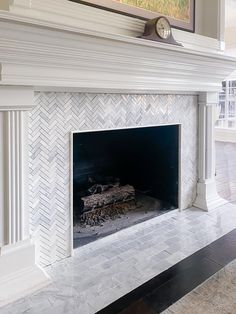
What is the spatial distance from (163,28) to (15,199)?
1.63 metres

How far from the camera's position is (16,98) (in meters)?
1.73

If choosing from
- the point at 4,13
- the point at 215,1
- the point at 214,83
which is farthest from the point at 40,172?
the point at 215,1

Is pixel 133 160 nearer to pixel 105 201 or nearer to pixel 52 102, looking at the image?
pixel 105 201

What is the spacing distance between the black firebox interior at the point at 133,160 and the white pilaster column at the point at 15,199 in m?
0.96

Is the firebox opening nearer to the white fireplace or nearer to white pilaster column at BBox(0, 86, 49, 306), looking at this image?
the white fireplace

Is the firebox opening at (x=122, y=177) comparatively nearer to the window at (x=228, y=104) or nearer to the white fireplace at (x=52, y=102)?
the white fireplace at (x=52, y=102)

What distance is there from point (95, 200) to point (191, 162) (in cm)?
112

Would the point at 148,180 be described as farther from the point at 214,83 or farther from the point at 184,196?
the point at 214,83

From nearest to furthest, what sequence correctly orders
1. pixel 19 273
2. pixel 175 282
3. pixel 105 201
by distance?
pixel 19 273 < pixel 175 282 < pixel 105 201

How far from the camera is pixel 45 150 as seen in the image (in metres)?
2.05

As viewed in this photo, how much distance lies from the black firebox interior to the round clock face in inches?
38.3

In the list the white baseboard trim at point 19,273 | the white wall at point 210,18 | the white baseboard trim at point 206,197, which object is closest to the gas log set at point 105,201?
the white baseboard trim at point 206,197

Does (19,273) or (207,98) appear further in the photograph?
(207,98)

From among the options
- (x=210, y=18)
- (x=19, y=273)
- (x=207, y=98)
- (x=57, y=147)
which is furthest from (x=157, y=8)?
(x=19, y=273)
